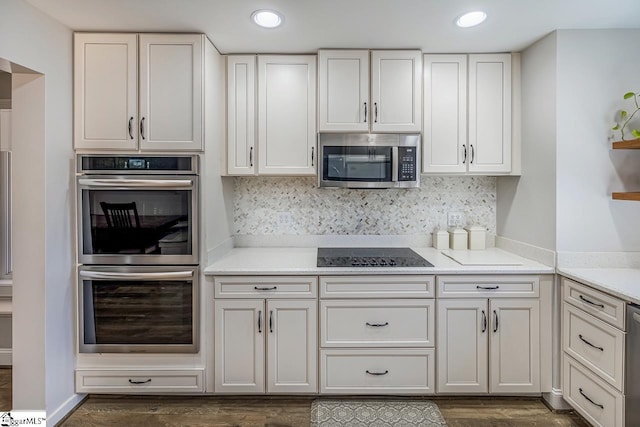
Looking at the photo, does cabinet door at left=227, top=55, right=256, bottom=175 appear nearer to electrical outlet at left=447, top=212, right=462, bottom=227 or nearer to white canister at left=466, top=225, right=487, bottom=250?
electrical outlet at left=447, top=212, right=462, bottom=227

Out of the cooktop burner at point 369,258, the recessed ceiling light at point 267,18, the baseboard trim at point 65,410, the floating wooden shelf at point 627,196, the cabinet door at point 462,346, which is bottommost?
the baseboard trim at point 65,410

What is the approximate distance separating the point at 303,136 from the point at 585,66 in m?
1.82

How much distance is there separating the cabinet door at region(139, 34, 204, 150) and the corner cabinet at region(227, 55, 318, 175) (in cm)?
37

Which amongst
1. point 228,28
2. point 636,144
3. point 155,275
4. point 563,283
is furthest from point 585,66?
point 155,275

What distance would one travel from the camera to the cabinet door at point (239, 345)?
2.29 metres

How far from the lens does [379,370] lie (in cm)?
229

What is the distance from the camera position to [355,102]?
8.43 ft

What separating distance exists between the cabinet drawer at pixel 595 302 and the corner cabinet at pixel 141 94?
7.90 feet

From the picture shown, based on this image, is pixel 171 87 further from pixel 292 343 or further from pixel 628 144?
pixel 628 144

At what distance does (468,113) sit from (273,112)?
55.7 inches

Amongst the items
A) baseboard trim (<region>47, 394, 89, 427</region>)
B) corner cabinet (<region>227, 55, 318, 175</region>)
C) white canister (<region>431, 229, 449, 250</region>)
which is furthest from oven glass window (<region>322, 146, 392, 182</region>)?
baseboard trim (<region>47, 394, 89, 427</region>)

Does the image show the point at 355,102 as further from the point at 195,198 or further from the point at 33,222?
the point at 33,222

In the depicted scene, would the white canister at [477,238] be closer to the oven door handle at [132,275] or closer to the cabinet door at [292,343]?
the cabinet door at [292,343]

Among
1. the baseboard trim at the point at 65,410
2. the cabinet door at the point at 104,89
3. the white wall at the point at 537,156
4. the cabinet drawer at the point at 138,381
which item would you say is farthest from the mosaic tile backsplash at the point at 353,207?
the baseboard trim at the point at 65,410
